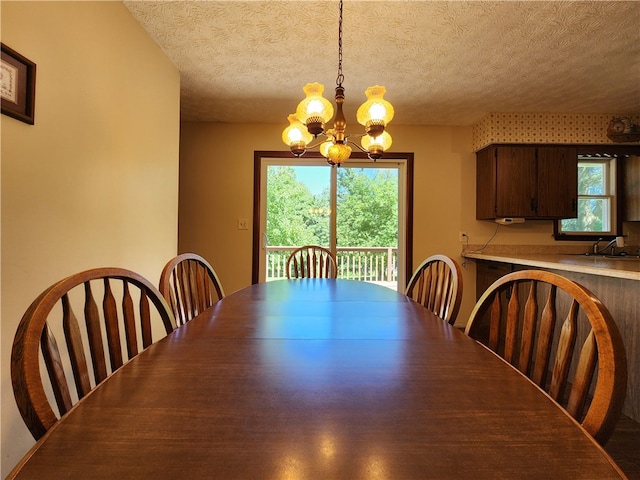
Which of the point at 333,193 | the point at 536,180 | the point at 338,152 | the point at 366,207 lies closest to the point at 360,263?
the point at 366,207

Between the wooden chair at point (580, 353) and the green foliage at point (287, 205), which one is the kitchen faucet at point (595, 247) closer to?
the green foliage at point (287, 205)

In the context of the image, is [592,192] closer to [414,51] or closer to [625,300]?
[625,300]

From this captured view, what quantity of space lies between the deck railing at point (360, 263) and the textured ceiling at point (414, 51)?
1.55 metres

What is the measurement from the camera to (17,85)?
3.76 feet

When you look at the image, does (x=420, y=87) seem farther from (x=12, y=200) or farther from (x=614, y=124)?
(x=12, y=200)

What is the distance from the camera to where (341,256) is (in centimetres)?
371

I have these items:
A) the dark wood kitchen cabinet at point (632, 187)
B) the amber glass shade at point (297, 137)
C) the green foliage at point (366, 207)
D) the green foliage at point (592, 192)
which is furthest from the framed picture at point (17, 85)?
the dark wood kitchen cabinet at point (632, 187)

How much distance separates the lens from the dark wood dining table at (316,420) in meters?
0.39

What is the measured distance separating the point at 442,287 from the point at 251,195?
8.20ft

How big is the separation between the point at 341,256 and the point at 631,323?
2.50 m

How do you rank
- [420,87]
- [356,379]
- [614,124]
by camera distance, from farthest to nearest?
[614,124]
[420,87]
[356,379]

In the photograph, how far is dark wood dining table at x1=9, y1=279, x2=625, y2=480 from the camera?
39cm

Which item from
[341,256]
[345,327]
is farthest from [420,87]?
[345,327]

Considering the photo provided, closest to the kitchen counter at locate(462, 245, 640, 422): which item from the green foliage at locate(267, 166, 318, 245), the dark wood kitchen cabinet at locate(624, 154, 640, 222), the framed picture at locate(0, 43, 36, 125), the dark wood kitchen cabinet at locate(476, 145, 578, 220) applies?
the dark wood kitchen cabinet at locate(476, 145, 578, 220)
